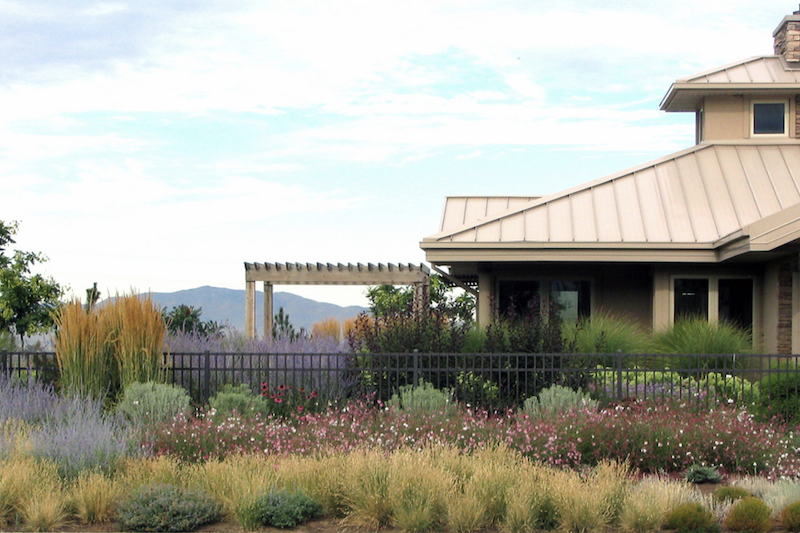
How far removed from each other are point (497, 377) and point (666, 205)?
18.0 feet

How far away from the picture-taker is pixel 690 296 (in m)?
16.3

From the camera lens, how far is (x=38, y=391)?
11633mm

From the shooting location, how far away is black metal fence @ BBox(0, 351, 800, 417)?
41.2ft

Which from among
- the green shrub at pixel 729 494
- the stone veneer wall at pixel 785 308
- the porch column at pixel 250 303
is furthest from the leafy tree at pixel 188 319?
the green shrub at pixel 729 494

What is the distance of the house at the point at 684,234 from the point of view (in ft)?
49.3

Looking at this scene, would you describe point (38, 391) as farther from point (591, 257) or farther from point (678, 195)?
point (678, 195)

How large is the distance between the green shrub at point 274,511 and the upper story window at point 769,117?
15204 mm

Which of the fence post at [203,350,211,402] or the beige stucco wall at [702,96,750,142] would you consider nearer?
the fence post at [203,350,211,402]

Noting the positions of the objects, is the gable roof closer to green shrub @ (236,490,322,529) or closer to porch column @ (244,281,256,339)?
porch column @ (244,281,256,339)

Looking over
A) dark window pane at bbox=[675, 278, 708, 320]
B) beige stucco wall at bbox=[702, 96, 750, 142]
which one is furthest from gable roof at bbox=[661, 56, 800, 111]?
dark window pane at bbox=[675, 278, 708, 320]

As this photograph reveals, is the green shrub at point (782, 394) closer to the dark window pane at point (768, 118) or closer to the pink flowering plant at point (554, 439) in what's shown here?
the pink flowering plant at point (554, 439)

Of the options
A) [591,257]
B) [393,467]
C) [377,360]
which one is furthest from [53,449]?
[591,257]

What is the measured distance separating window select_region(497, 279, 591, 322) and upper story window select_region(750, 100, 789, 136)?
18.4 feet

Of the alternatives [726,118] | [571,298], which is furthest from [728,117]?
[571,298]
